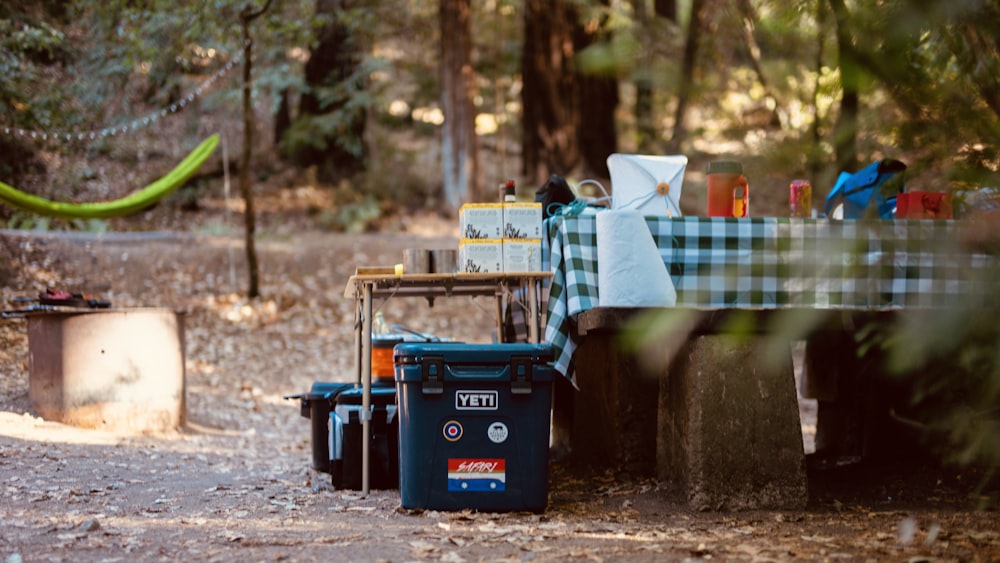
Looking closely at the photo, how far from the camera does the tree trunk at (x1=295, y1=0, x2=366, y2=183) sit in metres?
16.6

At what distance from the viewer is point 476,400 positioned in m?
4.11

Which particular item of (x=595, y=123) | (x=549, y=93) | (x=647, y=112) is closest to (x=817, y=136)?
(x=549, y=93)

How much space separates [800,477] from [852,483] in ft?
2.77

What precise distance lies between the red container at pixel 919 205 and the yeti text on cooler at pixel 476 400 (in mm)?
1860

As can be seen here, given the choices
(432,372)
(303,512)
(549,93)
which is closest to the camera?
(432,372)

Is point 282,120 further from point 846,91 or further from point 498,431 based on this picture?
point 846,91

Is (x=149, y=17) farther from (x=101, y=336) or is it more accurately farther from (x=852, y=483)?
(x=852, y=483)

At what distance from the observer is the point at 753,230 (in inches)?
177

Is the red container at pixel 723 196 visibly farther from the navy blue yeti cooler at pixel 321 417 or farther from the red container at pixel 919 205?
the navy blue yeti cooler at pixel 321 417

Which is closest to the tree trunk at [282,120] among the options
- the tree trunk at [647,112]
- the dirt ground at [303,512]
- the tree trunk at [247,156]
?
the tree trunk at [647,112]


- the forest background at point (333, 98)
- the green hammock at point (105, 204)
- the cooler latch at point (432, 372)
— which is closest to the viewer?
the cooler latch at point (432, 372)

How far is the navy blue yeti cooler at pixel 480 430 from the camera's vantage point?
13.4ft

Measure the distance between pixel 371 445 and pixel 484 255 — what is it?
1033 millimetres

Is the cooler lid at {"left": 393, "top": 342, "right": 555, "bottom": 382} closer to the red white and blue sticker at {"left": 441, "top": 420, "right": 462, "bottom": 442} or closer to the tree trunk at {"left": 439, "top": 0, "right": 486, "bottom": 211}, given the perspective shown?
the red white and blue sticker at {"left": 441, "top": 420, "right": 462, "bottom": 442}
